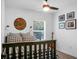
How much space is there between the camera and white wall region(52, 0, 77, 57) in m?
4.63

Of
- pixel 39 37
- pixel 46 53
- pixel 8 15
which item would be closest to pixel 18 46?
pixel 46 53

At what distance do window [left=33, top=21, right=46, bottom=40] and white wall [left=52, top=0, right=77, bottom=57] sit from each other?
77cm

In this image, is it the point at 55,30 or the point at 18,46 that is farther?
the point at 55,30

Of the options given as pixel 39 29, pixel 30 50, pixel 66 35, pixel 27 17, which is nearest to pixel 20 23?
pixel 27 17

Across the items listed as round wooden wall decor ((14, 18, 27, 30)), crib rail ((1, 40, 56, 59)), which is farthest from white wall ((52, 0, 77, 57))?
crib rail ((1, 40, 56, 59))

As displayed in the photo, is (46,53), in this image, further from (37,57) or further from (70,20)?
(70,20)

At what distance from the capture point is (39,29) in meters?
6.60

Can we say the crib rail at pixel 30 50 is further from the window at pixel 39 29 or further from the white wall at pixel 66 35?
the window at pixel 39 29

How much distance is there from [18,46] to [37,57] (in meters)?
0.61

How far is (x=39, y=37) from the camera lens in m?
6.63

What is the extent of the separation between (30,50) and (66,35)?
319cm

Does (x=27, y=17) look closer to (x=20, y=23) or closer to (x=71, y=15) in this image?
(x=20, y=23)

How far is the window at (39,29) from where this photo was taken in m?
6.48

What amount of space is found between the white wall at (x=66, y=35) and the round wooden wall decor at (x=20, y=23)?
1959 mm
